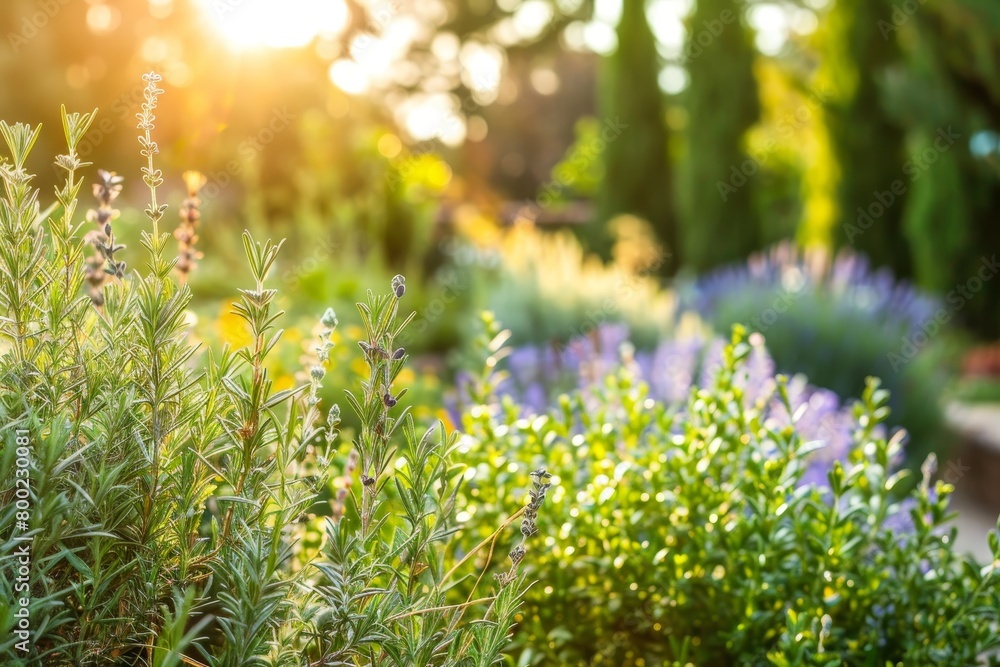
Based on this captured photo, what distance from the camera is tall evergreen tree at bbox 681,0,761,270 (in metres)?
11.3

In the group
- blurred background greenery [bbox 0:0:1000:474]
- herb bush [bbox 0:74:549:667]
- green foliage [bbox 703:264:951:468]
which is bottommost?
herb bush [bbox 0:74:549:667]

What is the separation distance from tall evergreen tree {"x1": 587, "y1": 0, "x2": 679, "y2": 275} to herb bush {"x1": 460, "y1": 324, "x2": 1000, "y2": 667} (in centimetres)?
1134

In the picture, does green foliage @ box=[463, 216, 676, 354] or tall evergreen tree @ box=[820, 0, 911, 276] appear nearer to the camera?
green foliage @ box=[463, 216, 676, 354]

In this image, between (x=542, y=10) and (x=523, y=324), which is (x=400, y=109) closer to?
(x=542, y=10)

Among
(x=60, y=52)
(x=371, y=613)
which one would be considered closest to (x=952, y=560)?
(x=371, y=613)

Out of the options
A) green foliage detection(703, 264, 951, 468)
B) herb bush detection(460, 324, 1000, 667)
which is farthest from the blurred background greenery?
herb bush detection(460, 324, 1000, 667)

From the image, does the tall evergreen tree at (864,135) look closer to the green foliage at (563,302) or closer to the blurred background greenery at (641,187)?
the blurred background greenery at (641,187)

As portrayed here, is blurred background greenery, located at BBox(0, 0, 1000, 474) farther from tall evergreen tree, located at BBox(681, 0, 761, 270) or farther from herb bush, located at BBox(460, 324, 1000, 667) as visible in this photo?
herb bush, located at BBox(460, 324, 1000, 667)

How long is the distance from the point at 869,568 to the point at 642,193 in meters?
11.7

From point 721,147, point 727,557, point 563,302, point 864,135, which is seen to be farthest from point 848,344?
point 721,147

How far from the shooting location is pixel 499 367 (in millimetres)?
5293

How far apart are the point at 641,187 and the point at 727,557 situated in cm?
1180

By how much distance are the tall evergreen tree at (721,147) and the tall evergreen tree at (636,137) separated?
1.45m

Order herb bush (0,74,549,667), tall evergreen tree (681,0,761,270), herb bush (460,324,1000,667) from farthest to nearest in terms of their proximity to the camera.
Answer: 1. tall evergreen tree (681,0,761,270)
2. herb bush (460,324,1000,667)
3. herb bush (0,74,549,667)
